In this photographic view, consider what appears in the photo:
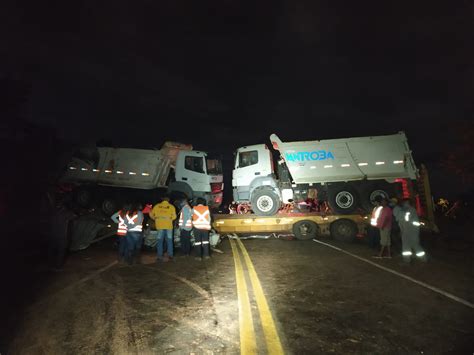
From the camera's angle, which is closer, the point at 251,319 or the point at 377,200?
the point at 251,319

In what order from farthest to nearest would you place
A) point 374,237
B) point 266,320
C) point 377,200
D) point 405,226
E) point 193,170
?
point 193,170 < point 377,200 < point 374,237 < point 405,226 < point 266,320

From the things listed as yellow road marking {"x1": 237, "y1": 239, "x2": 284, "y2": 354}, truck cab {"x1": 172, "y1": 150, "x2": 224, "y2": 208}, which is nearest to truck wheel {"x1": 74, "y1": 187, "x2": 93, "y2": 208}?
truck cab {"x1": 172, "y1": 150, "x2": 224, "y2": 208}

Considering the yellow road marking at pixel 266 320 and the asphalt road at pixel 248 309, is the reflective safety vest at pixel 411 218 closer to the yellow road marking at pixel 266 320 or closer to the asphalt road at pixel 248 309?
the asphalt road at pixel 248 309

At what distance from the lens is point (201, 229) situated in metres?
7.41

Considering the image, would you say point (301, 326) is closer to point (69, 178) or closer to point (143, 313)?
point (143, 313)

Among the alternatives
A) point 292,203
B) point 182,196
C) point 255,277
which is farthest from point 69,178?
point 255,277

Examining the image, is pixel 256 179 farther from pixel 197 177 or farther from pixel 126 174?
pixel 126 174

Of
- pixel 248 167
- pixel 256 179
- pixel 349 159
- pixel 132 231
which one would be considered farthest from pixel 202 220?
pixel 349 159

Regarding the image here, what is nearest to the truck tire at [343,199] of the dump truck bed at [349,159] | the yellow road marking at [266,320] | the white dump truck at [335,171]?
the white dump truck at [335,171]

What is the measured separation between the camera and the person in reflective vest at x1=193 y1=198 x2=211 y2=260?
7.40m

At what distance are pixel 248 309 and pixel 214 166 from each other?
10359 millimetres

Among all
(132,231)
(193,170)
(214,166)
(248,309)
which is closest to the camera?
(248,309)

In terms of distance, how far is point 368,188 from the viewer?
10.6m

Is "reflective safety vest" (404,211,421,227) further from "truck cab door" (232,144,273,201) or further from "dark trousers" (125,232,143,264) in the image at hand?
"dark trousers" (125,232,143,264)
